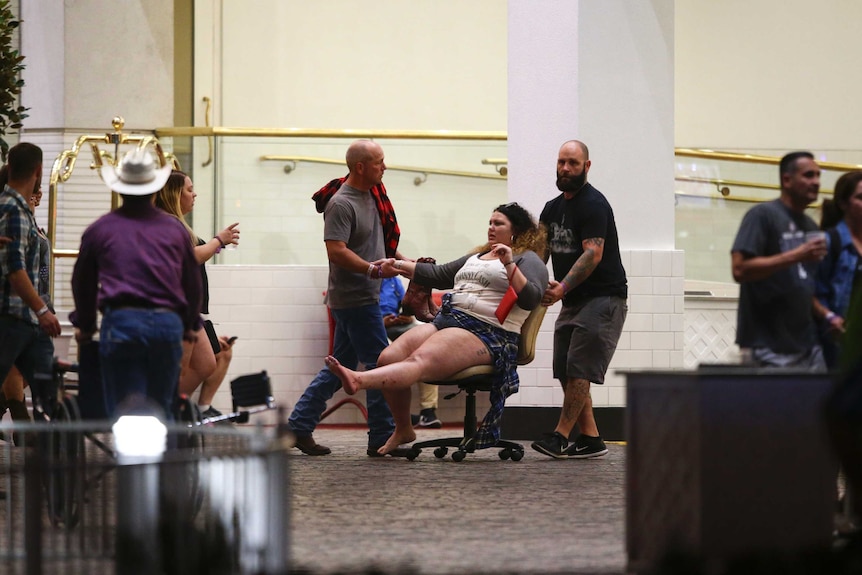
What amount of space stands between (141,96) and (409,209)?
8.53ft

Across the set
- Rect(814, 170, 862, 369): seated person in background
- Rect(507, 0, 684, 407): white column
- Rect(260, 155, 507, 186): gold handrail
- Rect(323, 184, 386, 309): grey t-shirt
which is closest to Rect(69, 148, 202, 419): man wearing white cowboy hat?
Rect(323, 184, 386, 309): grey t-shirt

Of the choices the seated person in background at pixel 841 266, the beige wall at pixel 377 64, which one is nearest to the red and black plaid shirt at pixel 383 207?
the seated person in background at pixel 841 266

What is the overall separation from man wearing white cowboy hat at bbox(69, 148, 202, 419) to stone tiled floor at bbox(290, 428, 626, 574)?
85 centimetres

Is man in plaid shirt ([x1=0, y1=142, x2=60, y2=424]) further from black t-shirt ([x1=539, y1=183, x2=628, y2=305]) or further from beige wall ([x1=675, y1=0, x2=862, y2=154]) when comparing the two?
beige wall ([x1=675, y1=0, x2=862, y2=154])

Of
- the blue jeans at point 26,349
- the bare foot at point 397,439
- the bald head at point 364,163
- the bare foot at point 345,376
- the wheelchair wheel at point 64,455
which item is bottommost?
the bare foot at point 397,439

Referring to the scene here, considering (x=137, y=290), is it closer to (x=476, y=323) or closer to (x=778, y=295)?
(x=778, y=295)

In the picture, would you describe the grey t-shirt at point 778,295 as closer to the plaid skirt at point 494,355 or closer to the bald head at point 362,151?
the plaid skirt at point 494,355

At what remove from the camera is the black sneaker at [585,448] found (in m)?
7.51

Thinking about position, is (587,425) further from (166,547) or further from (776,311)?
(166,547)

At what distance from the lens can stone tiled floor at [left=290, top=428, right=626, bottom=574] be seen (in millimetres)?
4363

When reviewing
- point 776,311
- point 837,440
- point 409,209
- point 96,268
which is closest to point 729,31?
point 409,209

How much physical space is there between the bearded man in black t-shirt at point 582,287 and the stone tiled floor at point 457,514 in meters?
0.41

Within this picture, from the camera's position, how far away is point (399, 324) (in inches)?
370

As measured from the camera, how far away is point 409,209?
1019 centimetres
